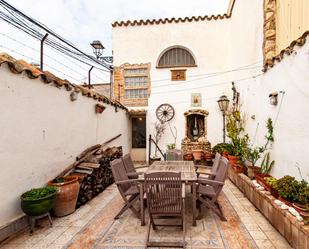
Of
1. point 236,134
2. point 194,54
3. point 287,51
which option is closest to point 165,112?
point 194,54

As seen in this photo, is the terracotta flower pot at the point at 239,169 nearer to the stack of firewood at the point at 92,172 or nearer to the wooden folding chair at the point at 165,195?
the wooden folding chair at the point at 165,195

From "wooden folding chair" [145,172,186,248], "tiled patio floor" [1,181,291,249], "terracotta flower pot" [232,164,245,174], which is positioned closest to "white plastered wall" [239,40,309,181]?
"terracotta flower pot" [232,164,245,174]

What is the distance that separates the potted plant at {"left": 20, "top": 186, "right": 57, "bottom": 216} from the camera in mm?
2668

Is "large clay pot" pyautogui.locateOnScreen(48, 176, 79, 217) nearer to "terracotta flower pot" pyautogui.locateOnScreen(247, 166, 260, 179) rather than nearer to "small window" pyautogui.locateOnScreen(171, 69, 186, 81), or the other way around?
"terracotta flower pot" pyautogui.locateOnScreen(247, 166, 260, 179)

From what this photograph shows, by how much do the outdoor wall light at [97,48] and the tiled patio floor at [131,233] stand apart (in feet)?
18.8

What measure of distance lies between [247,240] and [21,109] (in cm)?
351

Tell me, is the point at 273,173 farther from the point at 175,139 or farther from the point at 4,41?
the point at 4,41

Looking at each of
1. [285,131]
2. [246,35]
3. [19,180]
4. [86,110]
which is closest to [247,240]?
[285,131]

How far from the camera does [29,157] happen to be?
2.99 metres

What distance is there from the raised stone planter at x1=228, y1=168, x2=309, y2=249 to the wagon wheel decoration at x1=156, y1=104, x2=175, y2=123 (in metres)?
4.24

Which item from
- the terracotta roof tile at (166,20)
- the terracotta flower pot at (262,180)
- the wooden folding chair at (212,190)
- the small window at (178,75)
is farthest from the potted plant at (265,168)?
the terracotta roof tile at (166,20)

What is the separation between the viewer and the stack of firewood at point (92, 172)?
388 centimetres

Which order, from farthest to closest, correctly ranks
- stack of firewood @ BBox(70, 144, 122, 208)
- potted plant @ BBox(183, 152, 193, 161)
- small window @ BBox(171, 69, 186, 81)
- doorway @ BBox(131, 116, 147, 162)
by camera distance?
1. doorway @ BBox(131, 116, 147, 162)
2. small window @ BBox(171, 69, 186, 81)
3. potted plant @ BBox(183, 152, 193, 161)
4. stack of firewood @ BBox(70, 144, 122, 208)

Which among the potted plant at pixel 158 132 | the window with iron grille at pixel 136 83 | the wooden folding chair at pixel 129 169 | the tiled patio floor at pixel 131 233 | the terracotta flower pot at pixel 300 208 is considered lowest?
the tiled patio floor at pixel 131 233
